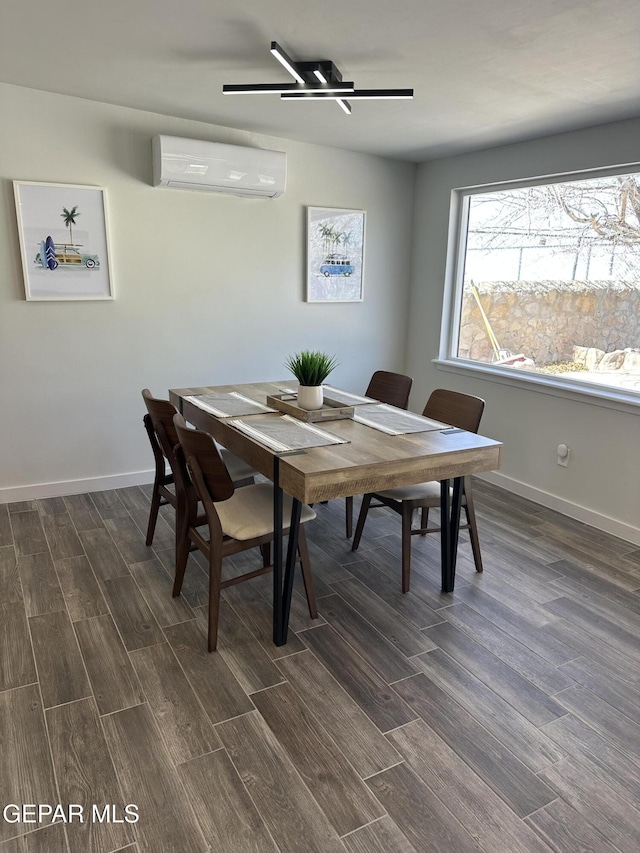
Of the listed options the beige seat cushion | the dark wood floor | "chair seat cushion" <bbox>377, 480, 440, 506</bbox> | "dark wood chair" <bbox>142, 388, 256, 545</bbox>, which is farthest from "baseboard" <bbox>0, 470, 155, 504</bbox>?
"chair seat cushion" <bbox>377, 480, 440, 506</bbox>

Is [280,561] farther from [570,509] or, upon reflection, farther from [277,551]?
[570,509]

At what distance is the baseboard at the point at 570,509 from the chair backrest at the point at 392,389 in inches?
46.7

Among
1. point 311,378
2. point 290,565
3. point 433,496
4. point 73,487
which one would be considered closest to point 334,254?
point 311,378

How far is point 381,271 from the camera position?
482cm

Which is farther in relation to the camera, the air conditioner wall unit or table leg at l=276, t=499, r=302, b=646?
the air conditioner wall unit

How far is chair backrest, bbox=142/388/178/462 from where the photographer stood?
256 cm

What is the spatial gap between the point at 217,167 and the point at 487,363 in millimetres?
2411

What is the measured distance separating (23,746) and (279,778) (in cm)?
82

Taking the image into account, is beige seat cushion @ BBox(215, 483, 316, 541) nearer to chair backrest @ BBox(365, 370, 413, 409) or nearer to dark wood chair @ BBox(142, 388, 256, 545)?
dark wood chair @ BBox(142, 388, 256, 545)

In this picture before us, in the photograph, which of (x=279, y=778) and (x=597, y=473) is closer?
(x=279, y=778)

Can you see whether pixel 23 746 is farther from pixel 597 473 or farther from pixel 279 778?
pixel 597 473

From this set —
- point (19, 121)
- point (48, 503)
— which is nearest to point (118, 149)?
point (19, 121)

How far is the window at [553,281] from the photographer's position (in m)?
3.39

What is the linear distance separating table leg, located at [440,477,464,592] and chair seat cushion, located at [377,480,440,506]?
8cm
